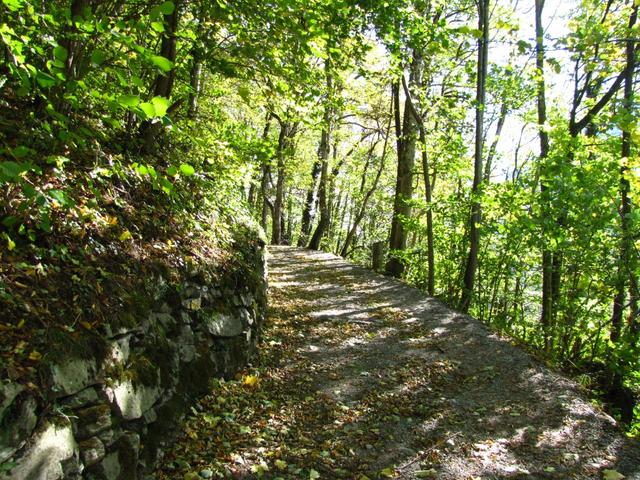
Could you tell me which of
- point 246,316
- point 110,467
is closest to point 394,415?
point 246,316

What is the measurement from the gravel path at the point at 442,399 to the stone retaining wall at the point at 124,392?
1.34 metres

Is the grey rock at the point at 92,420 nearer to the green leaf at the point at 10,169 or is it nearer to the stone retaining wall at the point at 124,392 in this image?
the stone retaining wall at the point at 124,392

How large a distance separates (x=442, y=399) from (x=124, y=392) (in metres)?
3.57

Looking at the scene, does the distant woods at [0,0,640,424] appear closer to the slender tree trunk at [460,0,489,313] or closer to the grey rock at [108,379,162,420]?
the slender tree trunk at [460,0,489,313]

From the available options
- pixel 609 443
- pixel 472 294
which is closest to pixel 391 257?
pixel 472 294

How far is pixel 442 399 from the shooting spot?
495 centimetres

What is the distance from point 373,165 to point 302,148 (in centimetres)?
401

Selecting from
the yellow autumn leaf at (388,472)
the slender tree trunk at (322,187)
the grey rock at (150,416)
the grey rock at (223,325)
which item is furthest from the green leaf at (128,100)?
the slender tree trunk at (322,187)

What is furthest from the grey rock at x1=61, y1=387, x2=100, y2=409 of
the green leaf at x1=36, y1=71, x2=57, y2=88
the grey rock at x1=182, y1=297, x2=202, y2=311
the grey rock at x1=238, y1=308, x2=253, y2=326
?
the grey rock at x1=238, y1=308, x2=253, y2=326

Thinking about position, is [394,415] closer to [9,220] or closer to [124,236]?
[124,236]

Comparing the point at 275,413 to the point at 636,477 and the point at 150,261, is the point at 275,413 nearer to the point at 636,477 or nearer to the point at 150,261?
the point at 150,261

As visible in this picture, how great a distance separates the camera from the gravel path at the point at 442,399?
3793mm

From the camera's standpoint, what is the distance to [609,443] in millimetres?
4090

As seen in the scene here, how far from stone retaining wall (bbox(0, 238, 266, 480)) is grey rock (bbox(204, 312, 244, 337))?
11mm
